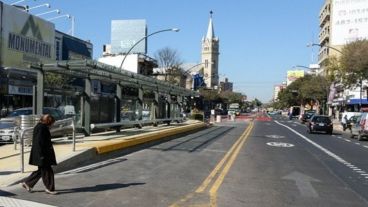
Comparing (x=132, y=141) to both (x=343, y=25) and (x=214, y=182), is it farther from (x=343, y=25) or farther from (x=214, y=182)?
(x=343, y=25)

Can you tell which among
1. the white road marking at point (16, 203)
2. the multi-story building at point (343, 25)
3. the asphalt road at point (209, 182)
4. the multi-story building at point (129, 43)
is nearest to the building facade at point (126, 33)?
the multi-story building at point (129, 43)

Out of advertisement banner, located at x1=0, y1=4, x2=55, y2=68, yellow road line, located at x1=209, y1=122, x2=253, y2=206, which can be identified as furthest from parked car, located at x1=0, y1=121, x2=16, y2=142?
advertisement banner, located at x1=0, y1=4, x2=55, y2=68

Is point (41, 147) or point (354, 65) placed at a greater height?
point (354, 65)

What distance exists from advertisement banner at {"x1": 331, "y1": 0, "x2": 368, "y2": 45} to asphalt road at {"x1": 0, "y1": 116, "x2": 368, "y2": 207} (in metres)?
93.8

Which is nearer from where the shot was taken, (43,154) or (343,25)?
(43,154)

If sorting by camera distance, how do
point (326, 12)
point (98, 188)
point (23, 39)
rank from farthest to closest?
point (326, 12) → point (23, 39) → point (98, 188)

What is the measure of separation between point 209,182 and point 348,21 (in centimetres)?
10492

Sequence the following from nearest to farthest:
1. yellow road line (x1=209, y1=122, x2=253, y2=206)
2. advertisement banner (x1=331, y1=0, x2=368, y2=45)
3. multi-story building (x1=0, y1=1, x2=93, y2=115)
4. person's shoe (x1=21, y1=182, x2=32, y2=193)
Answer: yellow road line (x1=209, y1=122, x2=253, y2=206), person's shoe (x1=21, y1=182, x2=32, y2=193), multi-story building (x1=0, y1=1, x2=93, y2=115), advertisement banner (x1=331, y1=0, x2=368, y2=45)

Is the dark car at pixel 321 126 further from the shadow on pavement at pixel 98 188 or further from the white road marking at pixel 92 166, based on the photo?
the shadow on pavement at pixel 98 188

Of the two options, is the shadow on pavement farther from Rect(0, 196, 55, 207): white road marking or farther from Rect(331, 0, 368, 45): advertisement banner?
Rect(331, 0, 368, 45): advertisement banner

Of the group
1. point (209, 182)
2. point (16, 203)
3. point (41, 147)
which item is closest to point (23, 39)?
point (209, 182)

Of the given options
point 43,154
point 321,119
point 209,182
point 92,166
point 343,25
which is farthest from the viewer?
point 343,25

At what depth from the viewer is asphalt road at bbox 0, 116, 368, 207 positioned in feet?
34.9

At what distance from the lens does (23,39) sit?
4750 centimetres
